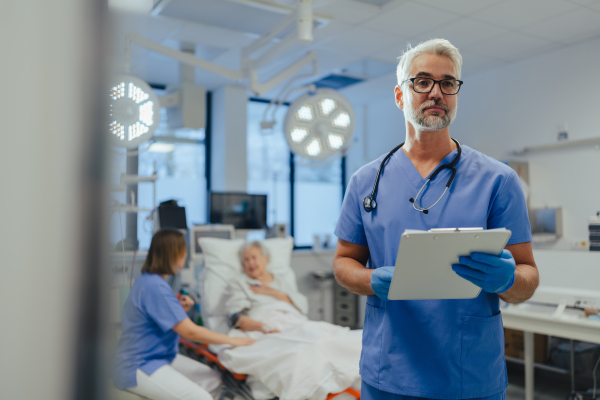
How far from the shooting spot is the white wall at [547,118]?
142 inches

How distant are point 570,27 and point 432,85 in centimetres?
295

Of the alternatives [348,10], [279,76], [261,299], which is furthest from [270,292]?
[348,10]

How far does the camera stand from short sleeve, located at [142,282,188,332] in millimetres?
1985

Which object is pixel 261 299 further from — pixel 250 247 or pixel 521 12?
pixel 521 12

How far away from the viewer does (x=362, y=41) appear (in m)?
3.79

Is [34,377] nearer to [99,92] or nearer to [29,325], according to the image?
[29,325]

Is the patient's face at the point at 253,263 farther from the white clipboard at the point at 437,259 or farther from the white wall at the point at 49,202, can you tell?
the white wall at the point at 49,202

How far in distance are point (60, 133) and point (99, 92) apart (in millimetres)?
35

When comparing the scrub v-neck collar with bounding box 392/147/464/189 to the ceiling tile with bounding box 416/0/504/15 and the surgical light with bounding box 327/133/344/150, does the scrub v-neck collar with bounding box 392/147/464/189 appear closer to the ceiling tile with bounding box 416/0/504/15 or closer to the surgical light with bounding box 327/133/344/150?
the surgical light with bounding box 327/133/344/150

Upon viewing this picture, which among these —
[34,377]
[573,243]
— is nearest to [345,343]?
[34,377]

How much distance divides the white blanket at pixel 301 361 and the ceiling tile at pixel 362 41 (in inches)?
Result: 90.8

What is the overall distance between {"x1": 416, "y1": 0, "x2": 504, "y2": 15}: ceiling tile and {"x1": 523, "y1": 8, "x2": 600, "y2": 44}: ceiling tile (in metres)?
0.57

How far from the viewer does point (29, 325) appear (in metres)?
0.26

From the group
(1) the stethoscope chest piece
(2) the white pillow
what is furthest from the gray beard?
(2) the white pillow
